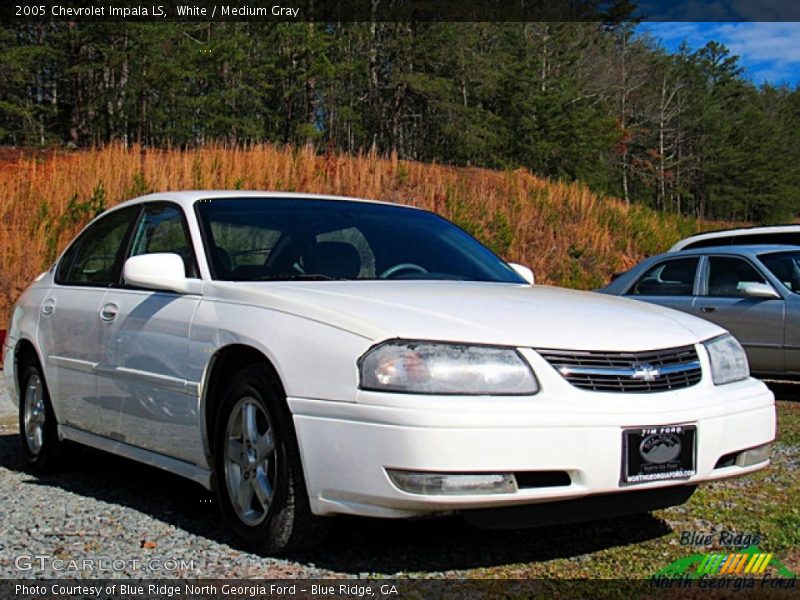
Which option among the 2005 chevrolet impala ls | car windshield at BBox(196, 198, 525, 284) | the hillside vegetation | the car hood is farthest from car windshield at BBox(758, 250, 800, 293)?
the hillside vegetation

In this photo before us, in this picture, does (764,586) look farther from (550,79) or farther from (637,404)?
(550,79)

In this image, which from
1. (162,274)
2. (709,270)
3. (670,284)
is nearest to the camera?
(162,274)

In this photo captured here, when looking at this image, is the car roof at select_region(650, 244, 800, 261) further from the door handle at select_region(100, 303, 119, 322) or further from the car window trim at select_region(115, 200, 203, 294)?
the door handle at select_region(100, 303, 119, 322)

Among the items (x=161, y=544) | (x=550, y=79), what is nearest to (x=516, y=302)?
(x=161, y=544)

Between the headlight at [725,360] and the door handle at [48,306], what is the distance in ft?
11.6

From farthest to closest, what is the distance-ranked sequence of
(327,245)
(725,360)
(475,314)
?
(327,245) → (725,360) → (475,314)

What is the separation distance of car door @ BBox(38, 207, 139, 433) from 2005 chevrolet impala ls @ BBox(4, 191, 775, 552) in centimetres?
3

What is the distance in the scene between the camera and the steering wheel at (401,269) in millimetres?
4738

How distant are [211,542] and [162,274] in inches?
46.2

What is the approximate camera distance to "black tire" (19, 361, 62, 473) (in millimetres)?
5703

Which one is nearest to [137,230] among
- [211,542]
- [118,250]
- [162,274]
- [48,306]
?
[118,250]

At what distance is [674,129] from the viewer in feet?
235

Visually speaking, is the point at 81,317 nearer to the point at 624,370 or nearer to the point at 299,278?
the point at 299,278

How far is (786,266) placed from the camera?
9.43 metres
